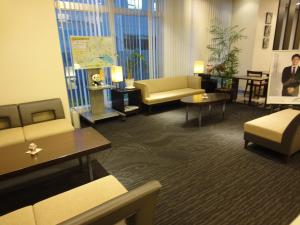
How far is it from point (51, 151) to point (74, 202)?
86cm

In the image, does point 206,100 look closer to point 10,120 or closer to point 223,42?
point 223,42

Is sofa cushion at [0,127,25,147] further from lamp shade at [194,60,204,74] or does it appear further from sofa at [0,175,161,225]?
lamp shade at [194,60,204,74]

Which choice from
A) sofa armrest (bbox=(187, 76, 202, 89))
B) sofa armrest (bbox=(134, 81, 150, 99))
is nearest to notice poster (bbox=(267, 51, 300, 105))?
sofa armrest (bbox=(187, 76, 202, 89))

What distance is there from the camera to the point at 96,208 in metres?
0.86

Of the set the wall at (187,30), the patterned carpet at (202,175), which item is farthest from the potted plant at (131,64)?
the patterned carpet at (202,175)

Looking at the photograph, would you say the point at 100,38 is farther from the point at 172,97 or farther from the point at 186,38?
the point at 186,38

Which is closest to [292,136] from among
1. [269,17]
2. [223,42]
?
[223,42]

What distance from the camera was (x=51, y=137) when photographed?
2496 mm

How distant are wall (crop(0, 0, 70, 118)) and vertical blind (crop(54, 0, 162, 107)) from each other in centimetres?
69

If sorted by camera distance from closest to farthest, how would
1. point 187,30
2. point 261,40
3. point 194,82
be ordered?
1. point 194,82
2. point 187,30
3. point 261,40

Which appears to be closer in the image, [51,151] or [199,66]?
[51,151]

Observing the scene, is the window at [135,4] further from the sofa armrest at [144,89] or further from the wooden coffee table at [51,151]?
the wooden coffee table at [51,151]

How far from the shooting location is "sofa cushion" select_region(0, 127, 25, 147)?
98.2 inches

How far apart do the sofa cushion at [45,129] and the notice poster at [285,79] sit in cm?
320
